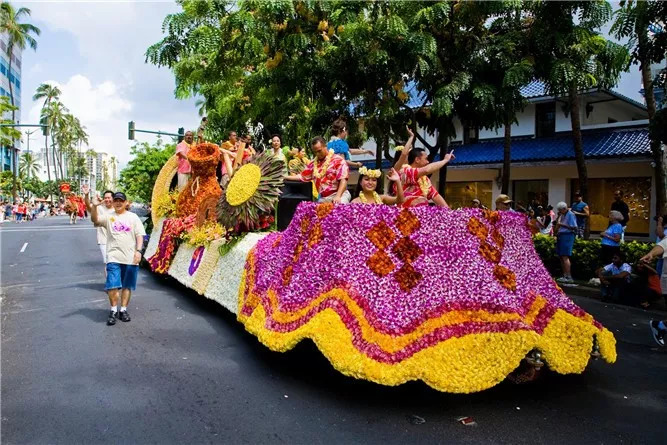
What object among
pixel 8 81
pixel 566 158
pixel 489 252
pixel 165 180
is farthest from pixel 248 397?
pixel 8 81

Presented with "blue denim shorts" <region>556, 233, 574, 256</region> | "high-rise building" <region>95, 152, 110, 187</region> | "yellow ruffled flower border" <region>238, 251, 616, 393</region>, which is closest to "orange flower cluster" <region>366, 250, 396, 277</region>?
"yellow ruffled flower border" <region>238, 251, 616, 393</region>

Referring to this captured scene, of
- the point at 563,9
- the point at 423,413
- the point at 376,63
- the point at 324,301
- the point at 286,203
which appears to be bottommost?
the point at 423,413

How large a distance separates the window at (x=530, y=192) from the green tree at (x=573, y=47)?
34.7 ft

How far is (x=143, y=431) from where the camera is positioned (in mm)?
3584

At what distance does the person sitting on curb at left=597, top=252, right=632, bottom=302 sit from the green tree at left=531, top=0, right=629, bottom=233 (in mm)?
3152

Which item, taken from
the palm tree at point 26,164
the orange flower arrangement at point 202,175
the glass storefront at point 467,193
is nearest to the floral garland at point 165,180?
the orange flower arrangement at point 202,175

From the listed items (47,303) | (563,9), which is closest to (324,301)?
(47,303)

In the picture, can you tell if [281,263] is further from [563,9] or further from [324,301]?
[563,9]

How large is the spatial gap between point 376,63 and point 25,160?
3892 inches

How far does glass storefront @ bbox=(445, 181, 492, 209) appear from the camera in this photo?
2184cm

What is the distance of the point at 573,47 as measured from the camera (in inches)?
370

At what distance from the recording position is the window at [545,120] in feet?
66.1

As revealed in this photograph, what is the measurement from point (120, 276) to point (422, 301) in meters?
4.14

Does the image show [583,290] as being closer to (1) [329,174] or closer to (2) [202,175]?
(1) [329,174]
